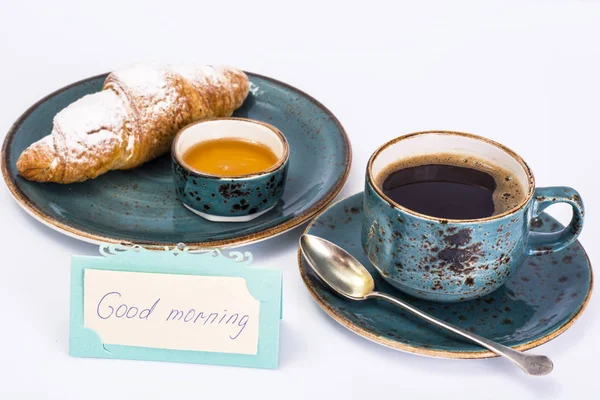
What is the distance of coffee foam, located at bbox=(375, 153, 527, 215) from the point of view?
1.48 m

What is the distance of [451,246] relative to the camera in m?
1.37

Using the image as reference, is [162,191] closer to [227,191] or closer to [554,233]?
[227,191]

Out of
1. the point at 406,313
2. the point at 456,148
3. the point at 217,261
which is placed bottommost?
the point at 406,313

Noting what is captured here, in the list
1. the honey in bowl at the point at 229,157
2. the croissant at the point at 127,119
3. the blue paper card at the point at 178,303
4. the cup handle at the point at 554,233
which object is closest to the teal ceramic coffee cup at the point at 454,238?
the cup handle at the point at 554,233

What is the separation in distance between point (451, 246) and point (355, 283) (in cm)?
21

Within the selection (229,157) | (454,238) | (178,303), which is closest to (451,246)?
(454,238)

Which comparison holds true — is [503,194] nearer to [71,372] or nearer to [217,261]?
[217,261]

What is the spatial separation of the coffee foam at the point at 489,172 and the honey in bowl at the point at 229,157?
40cm

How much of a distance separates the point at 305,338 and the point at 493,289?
0.37m

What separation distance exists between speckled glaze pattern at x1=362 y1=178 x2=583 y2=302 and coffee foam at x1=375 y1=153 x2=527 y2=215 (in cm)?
5

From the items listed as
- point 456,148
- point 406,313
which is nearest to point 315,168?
point 456,148

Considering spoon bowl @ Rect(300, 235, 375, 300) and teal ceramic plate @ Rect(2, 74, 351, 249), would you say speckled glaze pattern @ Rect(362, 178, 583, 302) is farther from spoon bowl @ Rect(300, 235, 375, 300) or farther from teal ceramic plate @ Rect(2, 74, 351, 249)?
teal ceramic plate @ Rect(2, 74, 351, 249)

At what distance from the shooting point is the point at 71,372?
1.42 m

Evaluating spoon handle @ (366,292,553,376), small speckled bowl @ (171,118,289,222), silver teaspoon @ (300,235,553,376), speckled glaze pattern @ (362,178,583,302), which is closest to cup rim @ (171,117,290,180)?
small speckled bowl @ (171,118,289,222)
